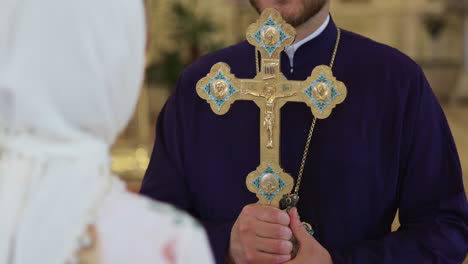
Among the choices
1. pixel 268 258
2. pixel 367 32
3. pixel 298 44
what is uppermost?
pixel 298 44

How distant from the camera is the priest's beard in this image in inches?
71.7

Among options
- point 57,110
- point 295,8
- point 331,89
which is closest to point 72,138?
point 57,110

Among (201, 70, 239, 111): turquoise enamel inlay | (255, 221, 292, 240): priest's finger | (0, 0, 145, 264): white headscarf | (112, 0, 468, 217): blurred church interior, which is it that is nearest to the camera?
(0, 0, 145, 264): white headscarf

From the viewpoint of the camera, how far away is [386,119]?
1.89 metres

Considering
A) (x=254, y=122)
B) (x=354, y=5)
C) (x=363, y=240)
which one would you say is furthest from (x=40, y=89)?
(x=354, y=5)

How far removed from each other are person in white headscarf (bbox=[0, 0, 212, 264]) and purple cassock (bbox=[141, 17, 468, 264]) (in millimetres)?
849

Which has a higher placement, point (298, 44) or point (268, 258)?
point (298, 44)

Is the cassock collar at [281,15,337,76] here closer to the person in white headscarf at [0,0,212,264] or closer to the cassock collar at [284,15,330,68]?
the cassock collar at [284,15,330,68]

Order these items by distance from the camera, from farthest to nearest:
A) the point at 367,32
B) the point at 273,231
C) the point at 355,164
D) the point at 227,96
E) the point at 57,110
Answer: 1. the point at 367,32
2. the point at 355,164
3. the point at 227,96
4. the point at 273,231
5. the point at 57,110

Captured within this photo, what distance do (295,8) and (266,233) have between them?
0.63 meters

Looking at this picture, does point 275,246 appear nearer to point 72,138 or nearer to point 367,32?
point 72,138

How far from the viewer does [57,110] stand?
3.11 feet


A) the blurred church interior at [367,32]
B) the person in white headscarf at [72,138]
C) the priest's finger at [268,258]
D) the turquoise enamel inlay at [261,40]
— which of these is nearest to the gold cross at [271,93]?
the turquoise enamel inlay at [261,40]

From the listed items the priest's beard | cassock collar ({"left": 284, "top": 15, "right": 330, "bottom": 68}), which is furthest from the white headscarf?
cassock collar ({"left": 284, "top": 15, "right": 330, "bottom": 68})
